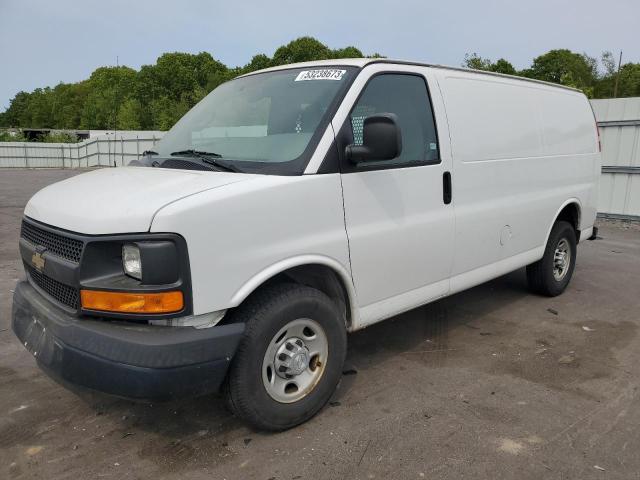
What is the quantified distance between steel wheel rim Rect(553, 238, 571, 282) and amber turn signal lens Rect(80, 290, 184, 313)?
4421mm

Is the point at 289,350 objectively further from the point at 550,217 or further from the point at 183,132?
the point at 550,217

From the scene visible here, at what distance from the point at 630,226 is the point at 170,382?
10.6 meters

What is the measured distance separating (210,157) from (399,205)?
125 centimetres

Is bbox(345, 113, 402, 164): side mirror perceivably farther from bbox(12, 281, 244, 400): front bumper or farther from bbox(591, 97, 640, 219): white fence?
bbox(591, 97, 640, 219): white fence

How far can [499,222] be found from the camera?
177 inches

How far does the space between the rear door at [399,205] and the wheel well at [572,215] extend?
232 centimetres

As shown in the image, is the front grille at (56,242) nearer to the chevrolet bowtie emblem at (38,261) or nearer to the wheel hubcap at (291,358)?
the chevrolet bowtie emblem at (38,261)

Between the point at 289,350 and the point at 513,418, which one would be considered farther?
the point at 513,418

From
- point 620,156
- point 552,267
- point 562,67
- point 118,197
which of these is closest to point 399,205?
point 118,197

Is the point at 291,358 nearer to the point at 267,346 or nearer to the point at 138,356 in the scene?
the point at 267,346

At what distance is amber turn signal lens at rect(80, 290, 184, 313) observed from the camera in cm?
255

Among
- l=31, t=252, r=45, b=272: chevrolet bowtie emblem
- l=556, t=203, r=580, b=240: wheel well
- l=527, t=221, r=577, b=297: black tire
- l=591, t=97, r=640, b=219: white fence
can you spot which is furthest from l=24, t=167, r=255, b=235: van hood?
l=591, t=97, r=640, b=219: white fence

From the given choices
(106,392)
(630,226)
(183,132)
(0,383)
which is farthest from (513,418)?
(630,226)

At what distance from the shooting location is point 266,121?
3.50m
